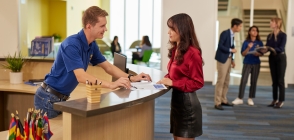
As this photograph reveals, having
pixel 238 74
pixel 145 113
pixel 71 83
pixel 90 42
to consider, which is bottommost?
pixel 238 74

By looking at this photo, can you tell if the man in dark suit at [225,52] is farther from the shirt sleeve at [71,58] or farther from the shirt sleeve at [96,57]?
the shirt sleeve at [71,58]

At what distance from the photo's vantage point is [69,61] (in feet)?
8.87

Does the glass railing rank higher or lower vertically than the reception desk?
higher

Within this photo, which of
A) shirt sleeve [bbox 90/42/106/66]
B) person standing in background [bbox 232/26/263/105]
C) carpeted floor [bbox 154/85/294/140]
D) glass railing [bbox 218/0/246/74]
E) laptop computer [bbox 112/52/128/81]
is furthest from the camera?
glass railing [bbox 218/0/246/74]

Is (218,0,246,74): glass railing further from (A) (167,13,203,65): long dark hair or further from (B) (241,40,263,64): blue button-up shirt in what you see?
(A) (167,13,203,65): long dark hair

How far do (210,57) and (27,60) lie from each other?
219 inches

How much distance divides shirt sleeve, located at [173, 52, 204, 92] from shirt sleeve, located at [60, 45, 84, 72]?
72 cm

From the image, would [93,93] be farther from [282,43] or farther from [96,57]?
[282,43]

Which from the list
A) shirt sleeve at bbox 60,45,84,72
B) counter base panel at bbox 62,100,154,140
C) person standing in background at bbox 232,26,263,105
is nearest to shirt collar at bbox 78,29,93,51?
shirt sleeve at bbox 60,45,84,72

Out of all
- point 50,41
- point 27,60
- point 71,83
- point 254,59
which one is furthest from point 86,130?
point 254,59

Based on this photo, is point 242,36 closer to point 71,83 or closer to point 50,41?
point 50,41

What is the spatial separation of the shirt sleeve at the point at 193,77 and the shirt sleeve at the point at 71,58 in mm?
718

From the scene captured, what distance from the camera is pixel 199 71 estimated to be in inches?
112

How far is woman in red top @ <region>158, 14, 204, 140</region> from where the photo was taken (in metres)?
2.82
